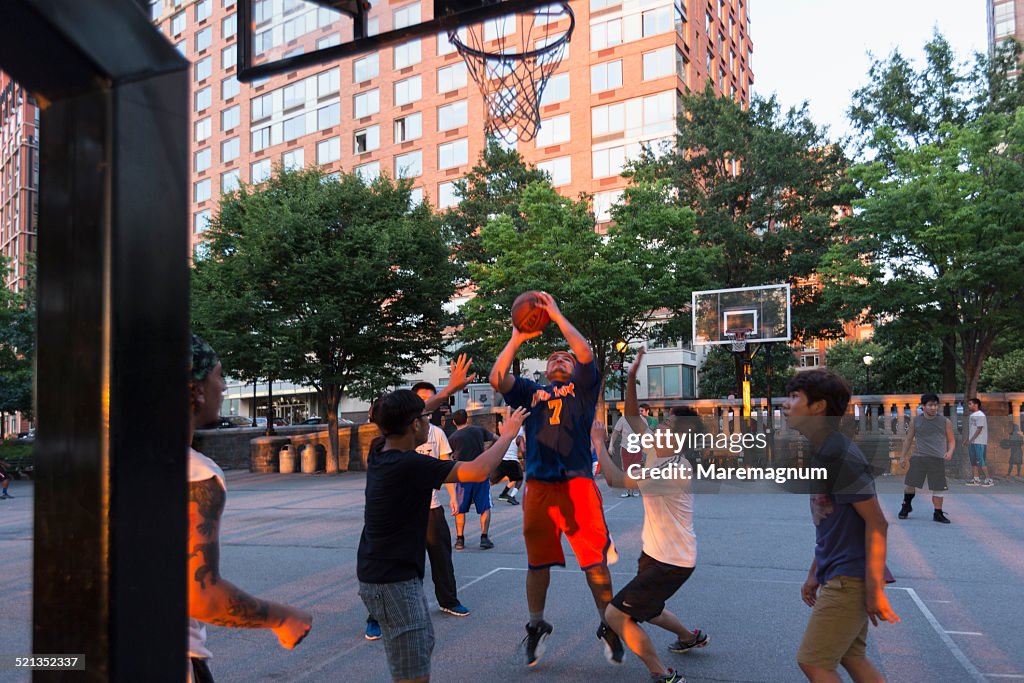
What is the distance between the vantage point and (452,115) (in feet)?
158

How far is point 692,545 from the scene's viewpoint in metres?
4.88

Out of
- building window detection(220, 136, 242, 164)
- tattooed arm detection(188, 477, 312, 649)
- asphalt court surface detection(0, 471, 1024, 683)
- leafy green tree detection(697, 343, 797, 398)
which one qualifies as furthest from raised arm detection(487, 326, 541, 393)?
building window detection(220, 136, 242, 164)

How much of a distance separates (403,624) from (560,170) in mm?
43231

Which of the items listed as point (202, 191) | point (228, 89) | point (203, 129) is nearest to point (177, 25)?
point (228, 89)

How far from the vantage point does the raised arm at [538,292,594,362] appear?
16.3 feet

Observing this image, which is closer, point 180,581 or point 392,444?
point 180,581

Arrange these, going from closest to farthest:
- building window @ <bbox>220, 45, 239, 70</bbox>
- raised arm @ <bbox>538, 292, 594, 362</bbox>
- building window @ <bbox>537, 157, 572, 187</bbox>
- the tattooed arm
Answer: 1. the tattooed arm
2. building window @ <bbox>220, 45, 239, 70</bbox>
3. raised arm @ <bbox>538, 292, 594, 362</bbox>
4. building window @ <bbox>537, 157, 572, 187</bbox>

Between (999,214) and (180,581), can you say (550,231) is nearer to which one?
(999,214)

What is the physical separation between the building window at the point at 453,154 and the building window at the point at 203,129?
20.0 metres

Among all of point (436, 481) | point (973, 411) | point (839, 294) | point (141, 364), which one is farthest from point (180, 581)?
point (839, 294)

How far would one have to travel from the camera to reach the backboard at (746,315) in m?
22.3

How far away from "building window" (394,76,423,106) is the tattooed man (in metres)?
49.2

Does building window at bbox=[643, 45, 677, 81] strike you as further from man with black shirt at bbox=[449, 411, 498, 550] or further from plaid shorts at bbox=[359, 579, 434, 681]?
plaid shorts at bbox=[359, 579, 434, 681]

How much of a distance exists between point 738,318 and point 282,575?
1728 cm
